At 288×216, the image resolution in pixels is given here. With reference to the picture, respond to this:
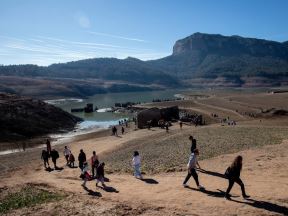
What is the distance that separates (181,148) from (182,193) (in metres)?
13.0

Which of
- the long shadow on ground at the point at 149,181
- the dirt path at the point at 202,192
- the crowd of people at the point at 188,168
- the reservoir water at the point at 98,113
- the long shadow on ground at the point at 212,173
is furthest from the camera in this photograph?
the reservoir water at the point at 98,113

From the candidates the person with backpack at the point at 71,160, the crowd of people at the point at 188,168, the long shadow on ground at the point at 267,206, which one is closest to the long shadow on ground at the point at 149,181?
the crowd of people at the point at 188,168

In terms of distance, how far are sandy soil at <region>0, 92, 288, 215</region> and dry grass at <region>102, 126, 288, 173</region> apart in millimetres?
1783

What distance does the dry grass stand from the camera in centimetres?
2531

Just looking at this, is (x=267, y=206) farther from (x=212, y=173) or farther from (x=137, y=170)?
(x=137, y=170)

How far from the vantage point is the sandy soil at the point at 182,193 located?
1487cm

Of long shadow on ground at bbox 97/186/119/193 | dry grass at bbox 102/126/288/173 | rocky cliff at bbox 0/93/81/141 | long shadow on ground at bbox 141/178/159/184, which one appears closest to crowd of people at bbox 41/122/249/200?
long shadow on ground at bbox 97/186/119/193

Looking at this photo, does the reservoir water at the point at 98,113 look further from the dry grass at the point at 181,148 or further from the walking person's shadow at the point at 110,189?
the walking person's shadow at the point at 110,189

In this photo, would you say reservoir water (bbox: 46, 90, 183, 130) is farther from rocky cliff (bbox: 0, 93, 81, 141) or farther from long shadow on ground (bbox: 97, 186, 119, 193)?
long shadow on ground (bbox: 97, 186, 119, 193)

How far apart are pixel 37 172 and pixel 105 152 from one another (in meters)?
7.89

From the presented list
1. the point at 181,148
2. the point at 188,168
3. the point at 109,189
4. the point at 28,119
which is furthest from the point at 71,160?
the point at 28,119

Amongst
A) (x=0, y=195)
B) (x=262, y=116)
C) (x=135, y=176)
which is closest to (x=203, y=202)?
(x=135, y=176)

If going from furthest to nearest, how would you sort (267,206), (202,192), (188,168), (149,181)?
(149,181) → (188,168) → (202,192) → (267,206)

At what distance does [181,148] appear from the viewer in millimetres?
30047
